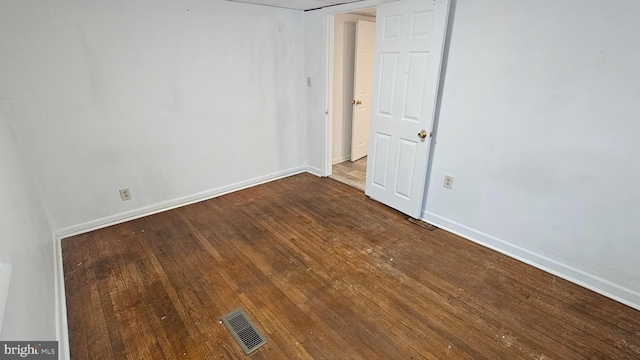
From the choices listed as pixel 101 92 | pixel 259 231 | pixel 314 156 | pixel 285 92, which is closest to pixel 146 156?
pixel 101 92

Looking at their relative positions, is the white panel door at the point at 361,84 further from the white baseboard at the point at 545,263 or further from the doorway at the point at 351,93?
the white baseboard at the point at 545,263

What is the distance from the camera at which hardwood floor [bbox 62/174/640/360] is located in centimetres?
172

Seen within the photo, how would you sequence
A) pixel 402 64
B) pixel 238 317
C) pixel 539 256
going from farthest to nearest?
pixel 402 64
pixel 539 256
pixel 238 317

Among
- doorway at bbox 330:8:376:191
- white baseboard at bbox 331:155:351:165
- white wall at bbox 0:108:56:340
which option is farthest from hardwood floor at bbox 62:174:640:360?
white baseboard at bbox 331:155:351:165

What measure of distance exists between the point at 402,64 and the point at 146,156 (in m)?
2.63

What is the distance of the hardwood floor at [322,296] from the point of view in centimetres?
172

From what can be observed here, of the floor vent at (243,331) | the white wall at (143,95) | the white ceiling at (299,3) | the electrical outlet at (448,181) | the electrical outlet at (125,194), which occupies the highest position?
the white ceiling at (299,3)

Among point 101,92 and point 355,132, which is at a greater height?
point 101,92

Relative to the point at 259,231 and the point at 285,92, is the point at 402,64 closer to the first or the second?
the point at 285,92

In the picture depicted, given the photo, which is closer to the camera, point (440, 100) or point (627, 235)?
point (627, 235)

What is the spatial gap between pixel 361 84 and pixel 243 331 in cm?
363

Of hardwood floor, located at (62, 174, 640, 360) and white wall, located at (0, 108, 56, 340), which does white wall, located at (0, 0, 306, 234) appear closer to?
white wall, located at (0, 108, 56, 340)

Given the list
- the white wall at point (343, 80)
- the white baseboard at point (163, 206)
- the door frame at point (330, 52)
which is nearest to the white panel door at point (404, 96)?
the door frame at point (330, 52)

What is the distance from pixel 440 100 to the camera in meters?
2.63
